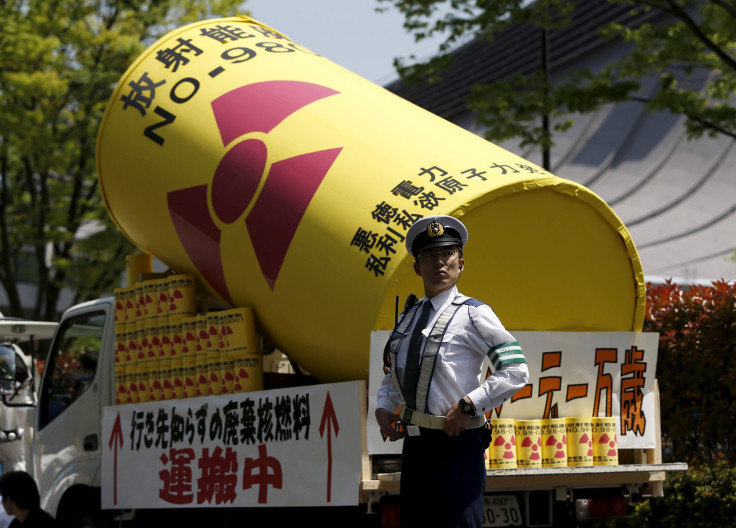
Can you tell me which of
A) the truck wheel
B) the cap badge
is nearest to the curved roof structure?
the truck wheel

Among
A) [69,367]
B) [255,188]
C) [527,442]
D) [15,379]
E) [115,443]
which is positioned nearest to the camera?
[527,442]

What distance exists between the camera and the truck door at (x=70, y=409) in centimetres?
771

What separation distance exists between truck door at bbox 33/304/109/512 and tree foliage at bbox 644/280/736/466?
4255mm

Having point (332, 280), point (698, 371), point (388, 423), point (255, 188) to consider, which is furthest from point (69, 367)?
point (698, 371)

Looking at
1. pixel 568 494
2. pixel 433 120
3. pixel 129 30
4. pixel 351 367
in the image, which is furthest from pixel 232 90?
pixel 129 30

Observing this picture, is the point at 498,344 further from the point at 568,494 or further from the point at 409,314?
the point at 568,494

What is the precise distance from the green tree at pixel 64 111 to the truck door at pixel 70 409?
40.4 ft

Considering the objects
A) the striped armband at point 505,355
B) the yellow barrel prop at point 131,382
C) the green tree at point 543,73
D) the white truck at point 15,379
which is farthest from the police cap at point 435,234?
the green tree at point 543,73

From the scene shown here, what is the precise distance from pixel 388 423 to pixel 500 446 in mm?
1209

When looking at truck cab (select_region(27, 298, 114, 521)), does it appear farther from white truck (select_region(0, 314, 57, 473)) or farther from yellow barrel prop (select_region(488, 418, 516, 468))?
yellow barrel prop (select_region(488, 418, 516, 468))

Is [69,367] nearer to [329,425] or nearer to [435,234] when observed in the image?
[329,425]

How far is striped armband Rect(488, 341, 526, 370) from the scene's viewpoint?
13.9ft

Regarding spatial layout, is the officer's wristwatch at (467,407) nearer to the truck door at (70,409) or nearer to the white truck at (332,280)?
the white truck at (332,280)

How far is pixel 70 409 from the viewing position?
7969mm
